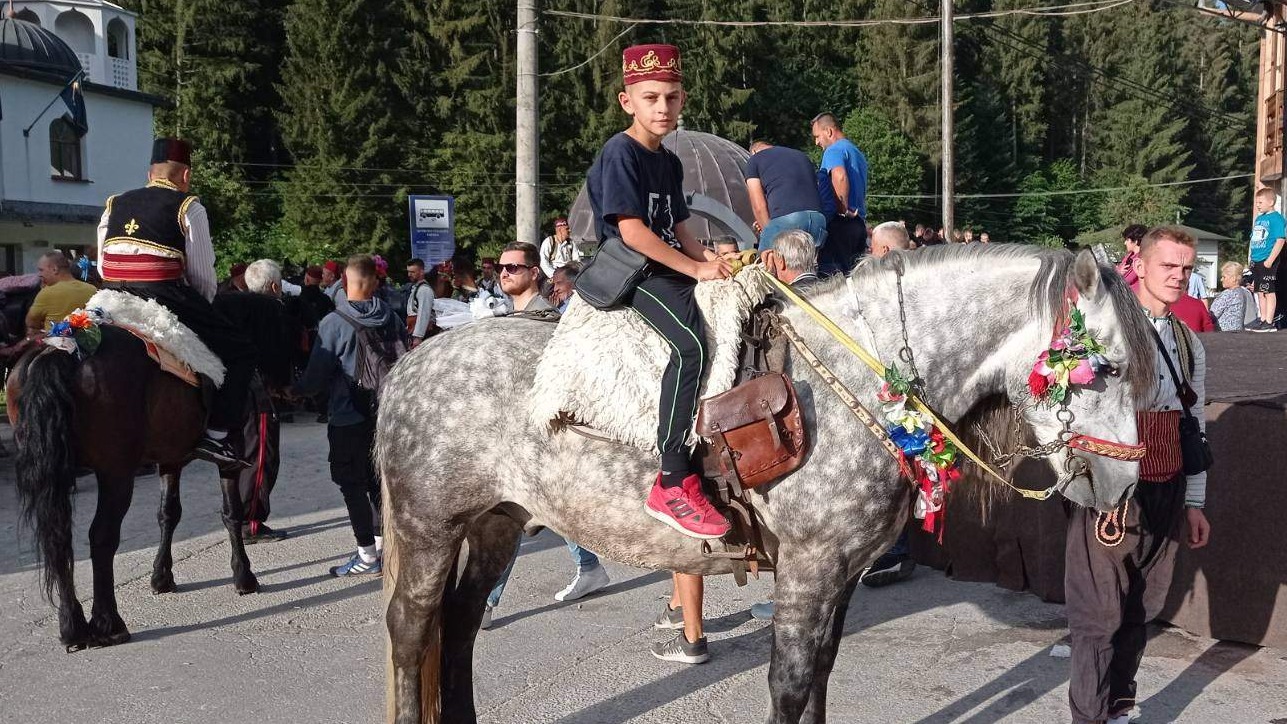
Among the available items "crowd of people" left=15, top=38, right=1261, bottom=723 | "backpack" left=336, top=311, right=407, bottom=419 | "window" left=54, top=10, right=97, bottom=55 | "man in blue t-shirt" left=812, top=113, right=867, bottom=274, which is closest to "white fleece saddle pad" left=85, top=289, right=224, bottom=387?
"crowd of people" left=15, top=38, right=1261, bottom=723

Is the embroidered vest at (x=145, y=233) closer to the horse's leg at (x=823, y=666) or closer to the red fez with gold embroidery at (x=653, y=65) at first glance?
the red fez with gold embroidery at (x=653, y=65)

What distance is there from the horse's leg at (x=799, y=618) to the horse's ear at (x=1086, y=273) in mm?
1230

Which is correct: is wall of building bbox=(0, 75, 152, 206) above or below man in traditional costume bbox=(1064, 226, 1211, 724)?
above

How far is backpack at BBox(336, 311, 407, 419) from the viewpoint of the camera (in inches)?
293

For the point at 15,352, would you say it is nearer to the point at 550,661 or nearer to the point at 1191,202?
the point at 550,661

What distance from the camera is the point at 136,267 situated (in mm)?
6766

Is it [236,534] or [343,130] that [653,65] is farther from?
[343,130]

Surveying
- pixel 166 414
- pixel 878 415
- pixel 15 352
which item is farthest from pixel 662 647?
pixel 15 352

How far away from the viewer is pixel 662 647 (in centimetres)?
581

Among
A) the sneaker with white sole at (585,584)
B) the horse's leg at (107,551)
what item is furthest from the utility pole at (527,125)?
the horse's leg at (107,551)

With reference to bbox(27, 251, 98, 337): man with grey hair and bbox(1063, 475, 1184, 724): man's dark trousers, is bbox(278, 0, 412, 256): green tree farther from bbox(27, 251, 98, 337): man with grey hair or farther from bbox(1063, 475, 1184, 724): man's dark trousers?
bbox(1063, 475, 1184, 724): man's dark trousers

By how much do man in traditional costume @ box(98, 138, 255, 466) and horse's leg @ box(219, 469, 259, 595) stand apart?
1.34 ft

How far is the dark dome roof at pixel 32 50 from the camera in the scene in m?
33.3

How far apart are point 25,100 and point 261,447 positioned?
102 ft
